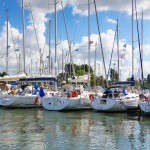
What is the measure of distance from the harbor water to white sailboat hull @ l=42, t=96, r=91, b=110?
4.08m

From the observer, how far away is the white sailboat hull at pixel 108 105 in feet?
118

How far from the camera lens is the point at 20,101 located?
43.0 metres

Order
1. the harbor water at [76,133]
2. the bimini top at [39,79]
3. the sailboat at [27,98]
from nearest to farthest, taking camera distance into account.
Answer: the harbor water at [76,133], the sailboat at [27,98], the bimini top at [39,79]

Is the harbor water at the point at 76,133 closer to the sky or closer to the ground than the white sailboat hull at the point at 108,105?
closer to the ground

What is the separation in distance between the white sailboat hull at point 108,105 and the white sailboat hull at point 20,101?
343 inches

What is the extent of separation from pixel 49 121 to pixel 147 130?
8.93m

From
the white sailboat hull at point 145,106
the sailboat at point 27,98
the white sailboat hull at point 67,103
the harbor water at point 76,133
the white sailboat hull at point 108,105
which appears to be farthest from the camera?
the sailboat at point 27,98

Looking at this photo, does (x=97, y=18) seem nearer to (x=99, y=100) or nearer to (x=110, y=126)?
(x=99, y=100)

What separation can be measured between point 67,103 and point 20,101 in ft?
24.7

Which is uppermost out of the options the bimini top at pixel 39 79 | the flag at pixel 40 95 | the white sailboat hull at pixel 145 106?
the bimini top at pixel 39 79

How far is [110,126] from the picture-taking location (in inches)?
1075

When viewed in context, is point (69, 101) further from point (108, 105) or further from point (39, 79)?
point (39, 79)

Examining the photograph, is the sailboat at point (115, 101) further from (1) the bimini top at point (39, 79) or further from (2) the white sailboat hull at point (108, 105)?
(1) the bimini top at point (39, 79)

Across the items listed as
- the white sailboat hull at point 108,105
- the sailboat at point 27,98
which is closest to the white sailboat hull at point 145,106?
the white sailboat hull at point 108,105
